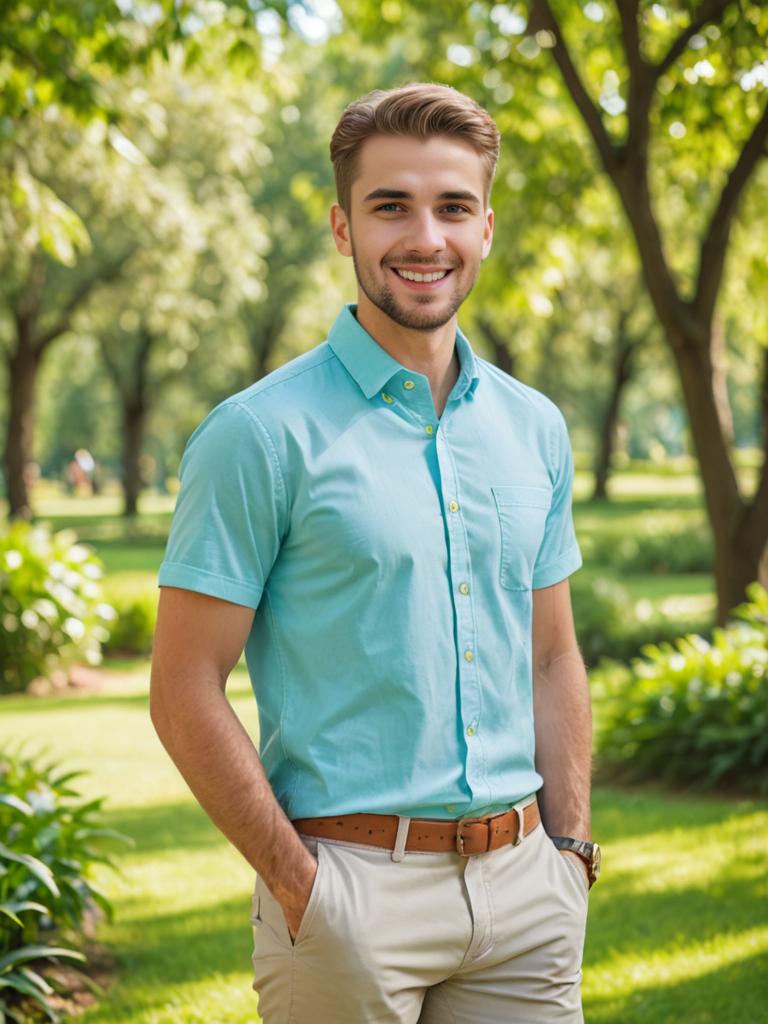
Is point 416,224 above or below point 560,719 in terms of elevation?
above

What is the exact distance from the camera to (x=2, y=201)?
34.0 ft

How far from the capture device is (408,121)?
2424 millimetres

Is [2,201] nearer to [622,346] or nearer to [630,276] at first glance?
[630,276]

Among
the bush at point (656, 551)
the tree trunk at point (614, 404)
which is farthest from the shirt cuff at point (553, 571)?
the tree trunk at point (614, 404)

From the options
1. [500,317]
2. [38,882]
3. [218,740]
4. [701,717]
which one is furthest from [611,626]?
[218,740]

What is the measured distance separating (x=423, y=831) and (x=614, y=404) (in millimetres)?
35741

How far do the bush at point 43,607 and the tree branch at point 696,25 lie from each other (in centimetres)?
702

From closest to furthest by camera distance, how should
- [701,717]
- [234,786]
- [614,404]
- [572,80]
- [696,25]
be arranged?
[234,786]
[696,25]
[701,717]
[572,80]
[614,404]

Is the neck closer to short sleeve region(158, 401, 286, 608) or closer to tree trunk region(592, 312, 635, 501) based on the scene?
short sleeve region(158, 401, 286, 608)

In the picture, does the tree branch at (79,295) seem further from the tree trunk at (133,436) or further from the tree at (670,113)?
the tree at (670,113)

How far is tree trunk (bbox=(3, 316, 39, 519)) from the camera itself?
80.9 feet

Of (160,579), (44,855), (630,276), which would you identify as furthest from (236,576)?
(630,276)

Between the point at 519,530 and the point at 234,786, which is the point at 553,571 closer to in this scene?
the point at 519,530

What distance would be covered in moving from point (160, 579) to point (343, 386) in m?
0.51
